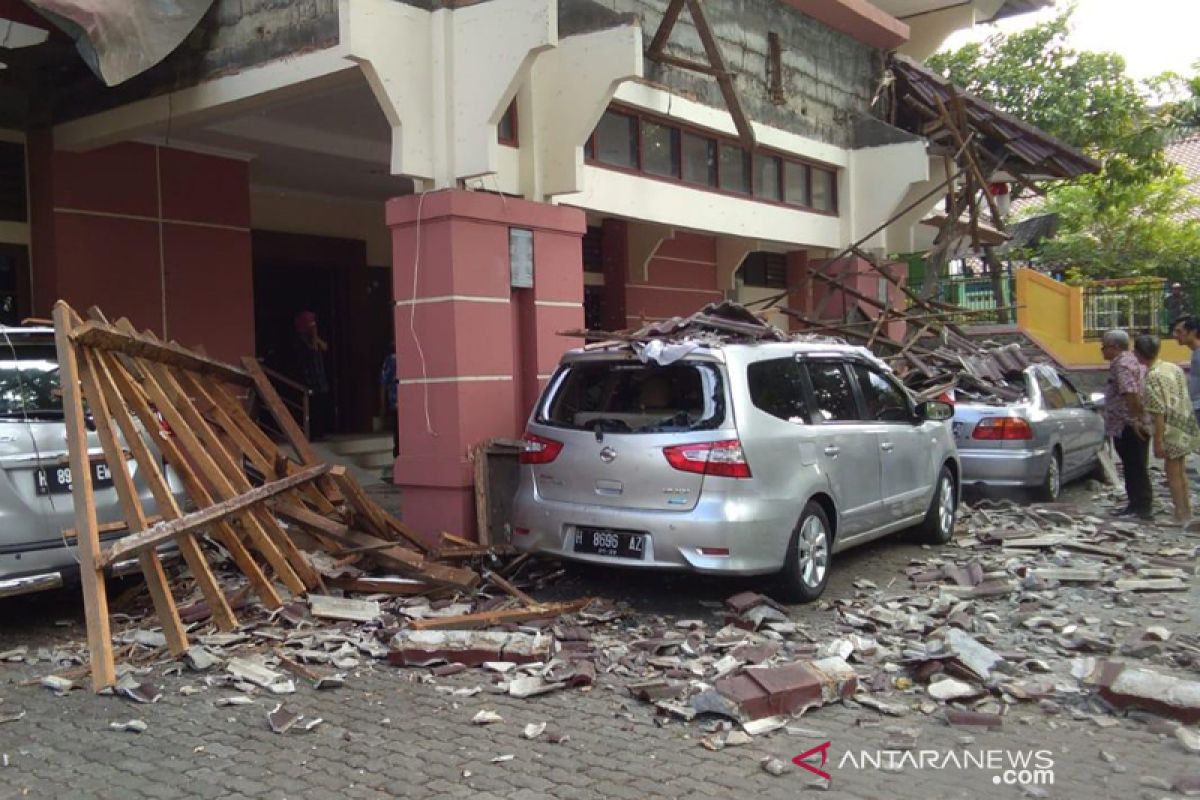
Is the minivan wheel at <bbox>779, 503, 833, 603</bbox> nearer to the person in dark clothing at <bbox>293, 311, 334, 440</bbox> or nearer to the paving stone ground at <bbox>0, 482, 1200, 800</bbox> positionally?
the paving stone ground at <bbox>0, 482, 1200, 800</bbox>

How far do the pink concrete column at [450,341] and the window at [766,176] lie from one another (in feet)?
15.5

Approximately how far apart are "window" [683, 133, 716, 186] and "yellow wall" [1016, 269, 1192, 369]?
11.5m

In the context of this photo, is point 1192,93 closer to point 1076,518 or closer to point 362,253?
point 1076,518

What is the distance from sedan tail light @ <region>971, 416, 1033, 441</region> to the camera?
405 inches

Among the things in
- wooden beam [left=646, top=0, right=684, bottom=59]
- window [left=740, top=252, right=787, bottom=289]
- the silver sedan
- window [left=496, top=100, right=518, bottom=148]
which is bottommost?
the silver sedan

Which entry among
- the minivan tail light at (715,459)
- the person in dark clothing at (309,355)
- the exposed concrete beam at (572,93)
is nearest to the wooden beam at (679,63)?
the exposed concrete beam at (572,93)

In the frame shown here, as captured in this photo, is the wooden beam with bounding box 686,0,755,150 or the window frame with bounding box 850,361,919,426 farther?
the wooden beam with bounding box 686,0,755,150

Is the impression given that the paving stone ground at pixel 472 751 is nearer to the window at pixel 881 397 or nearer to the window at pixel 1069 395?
the window at pixel 881 397

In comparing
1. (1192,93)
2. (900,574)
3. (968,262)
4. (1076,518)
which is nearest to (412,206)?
(900,574)

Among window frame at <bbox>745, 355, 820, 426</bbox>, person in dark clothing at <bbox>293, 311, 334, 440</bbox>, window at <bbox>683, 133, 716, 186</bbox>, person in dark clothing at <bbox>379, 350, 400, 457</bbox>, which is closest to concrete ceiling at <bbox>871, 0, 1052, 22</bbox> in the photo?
window at <bbox>683, 133, 716, 186</bbox>

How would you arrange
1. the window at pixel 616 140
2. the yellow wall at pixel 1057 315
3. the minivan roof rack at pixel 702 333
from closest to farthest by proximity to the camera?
the minivan roof rack at pixel 702 333 < the window at pixel 616 140 < the yellow wall at pixel 1057 315

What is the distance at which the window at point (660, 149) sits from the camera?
1045 cm

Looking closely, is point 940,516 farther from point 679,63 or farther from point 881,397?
point 679,63

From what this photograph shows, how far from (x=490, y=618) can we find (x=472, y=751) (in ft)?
5.52
